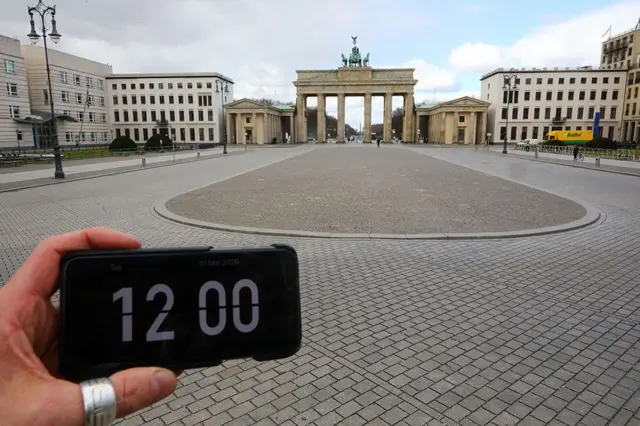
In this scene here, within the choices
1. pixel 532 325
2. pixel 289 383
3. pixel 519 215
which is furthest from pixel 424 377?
pixel 519 215

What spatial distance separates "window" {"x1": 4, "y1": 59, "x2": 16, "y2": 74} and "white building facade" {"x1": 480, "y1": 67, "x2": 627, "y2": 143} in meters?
87.7

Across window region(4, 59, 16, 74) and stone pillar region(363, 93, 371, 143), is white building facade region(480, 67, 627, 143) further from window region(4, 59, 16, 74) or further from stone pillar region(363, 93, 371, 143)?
window region(4, 59, 16, 74)

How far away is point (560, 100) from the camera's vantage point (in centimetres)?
9306

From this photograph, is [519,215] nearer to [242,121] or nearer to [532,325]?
[532,325]

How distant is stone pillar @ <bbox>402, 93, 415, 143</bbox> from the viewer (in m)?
95.4

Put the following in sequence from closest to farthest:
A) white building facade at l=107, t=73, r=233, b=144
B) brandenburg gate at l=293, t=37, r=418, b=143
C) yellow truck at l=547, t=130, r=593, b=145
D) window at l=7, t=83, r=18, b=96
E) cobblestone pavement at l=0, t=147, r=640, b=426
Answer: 1. cobblestone pavement at l=0, t=147, r=640, b=426
2. window at l=7, t=83, r=18, b=96
3. yellow truck at l=547, t=130, r=593, b=145
4. white building facade at l=107, t=73, r=233, b=144
5. brandenburg gate at l=293, t=37, r=418, b=143

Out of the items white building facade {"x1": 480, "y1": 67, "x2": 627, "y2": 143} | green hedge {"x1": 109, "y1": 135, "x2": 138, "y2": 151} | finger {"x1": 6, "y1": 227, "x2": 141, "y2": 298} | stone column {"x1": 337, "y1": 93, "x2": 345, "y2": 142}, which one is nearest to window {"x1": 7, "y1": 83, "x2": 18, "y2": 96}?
green hedge {"x1": 109, "y1": 135, "x2": 138, "y2": 151}

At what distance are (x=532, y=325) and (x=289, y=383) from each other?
3279mm

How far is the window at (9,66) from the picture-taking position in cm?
5794

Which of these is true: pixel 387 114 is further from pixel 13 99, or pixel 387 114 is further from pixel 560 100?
pixel 13 99

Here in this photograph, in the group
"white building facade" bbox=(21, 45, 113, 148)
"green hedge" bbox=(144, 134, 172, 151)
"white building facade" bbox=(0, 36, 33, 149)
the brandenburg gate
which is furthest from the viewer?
the brandenburg gate

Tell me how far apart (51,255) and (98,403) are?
0.52 m

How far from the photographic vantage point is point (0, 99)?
185ft

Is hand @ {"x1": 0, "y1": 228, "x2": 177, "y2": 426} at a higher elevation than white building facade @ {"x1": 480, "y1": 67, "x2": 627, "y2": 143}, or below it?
below
